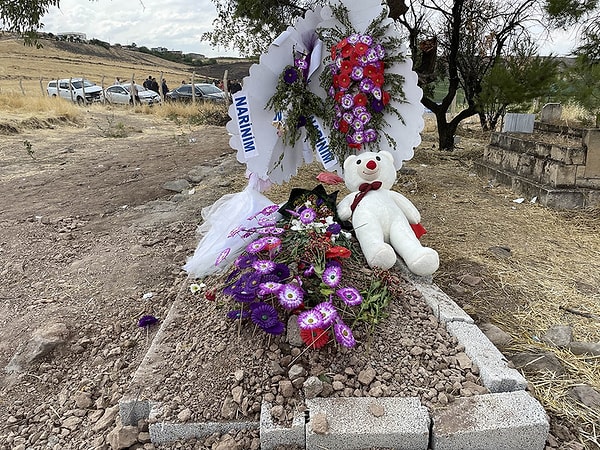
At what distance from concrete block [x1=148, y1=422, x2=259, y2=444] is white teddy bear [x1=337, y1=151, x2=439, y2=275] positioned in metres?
1.20

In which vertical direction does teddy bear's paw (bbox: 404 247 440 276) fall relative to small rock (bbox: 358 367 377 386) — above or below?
above

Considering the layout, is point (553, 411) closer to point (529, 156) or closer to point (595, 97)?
point (529, 156)

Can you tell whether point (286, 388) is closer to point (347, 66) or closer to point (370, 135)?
point (370, 135)

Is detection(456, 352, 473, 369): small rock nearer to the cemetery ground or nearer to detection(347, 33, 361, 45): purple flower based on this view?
the cemetery ground

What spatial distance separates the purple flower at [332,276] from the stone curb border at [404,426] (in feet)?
1.95

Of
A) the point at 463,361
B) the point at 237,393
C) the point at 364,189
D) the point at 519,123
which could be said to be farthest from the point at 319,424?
the point at 519,123

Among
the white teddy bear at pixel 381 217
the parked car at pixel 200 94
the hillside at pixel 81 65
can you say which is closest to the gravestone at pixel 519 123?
the white teddy bear at pixel 381 217

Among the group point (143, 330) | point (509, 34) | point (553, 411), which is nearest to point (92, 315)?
point (143, 330)

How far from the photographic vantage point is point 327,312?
6.93ft

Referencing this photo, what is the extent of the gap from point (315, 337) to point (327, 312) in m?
0.12

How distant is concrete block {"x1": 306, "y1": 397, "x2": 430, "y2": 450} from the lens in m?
1.73

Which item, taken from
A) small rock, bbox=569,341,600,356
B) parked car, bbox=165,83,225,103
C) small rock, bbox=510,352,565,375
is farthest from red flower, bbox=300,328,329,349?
parked car, bbox=165,83,225,103

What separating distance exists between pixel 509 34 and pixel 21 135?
37.4 feet

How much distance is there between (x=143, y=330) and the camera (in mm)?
2818
